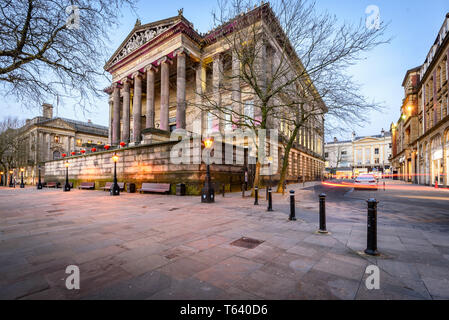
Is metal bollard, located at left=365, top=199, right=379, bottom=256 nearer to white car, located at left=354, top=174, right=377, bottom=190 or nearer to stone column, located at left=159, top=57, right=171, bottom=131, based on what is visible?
white car, located at left=354, top=174, right=377, bottom=190

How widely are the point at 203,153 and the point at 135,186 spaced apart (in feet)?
24.7

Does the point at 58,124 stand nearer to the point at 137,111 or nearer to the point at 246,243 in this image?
the point at 137,111

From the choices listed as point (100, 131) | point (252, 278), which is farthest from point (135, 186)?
point (100, 131)

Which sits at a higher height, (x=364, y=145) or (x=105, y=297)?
(x=364, y=145)

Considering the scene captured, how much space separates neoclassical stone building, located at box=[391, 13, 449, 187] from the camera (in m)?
20.2

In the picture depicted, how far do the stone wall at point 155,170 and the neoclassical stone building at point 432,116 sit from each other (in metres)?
21.0

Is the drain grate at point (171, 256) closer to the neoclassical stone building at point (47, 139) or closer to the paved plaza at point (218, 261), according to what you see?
the paved plaza at point (218, 261)

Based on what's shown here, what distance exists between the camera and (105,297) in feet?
7.67

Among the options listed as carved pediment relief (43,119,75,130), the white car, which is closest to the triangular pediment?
the white car

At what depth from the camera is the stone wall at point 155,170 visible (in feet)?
47.8

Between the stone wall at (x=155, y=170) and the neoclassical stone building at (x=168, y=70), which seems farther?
the neoclassical stone building at (x=168, y=70)

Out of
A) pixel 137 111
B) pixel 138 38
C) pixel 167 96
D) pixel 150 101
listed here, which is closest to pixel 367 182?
pixel 167 96

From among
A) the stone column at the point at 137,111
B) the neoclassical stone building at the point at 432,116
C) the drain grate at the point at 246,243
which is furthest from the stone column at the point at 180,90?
the neoclassical stone building at the point at 432,116
